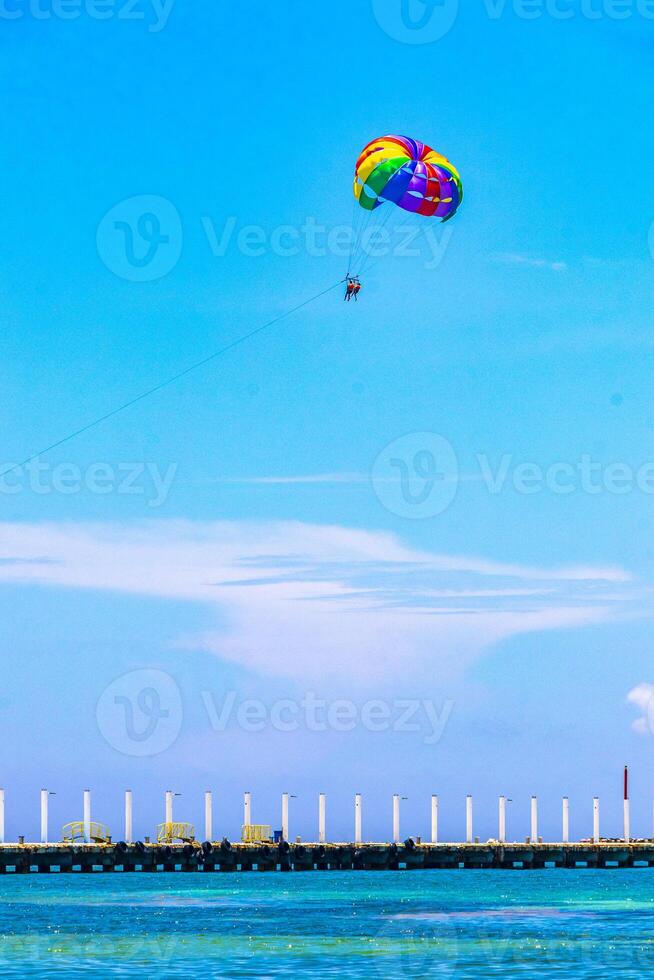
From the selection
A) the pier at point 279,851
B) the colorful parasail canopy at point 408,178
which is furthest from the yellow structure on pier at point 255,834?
the colorful parasail canopy at point 408,178

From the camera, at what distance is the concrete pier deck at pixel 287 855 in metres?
97.5

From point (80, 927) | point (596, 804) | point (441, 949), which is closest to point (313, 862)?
point (596, 804)

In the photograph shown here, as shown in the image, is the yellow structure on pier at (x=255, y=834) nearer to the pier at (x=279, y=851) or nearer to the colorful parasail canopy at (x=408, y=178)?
the pier at (x=279, y=851)

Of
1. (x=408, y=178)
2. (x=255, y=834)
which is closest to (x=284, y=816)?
(x=255, y=834)

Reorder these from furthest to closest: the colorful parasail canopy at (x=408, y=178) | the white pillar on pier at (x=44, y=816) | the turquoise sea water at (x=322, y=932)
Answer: the white pillar on pier at (x=44, y=816) < the colorful parasail canopy at (x=408, y=178) < the turquoise sea water at (x=322, y=932)

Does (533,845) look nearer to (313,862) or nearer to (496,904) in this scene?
(313,862)

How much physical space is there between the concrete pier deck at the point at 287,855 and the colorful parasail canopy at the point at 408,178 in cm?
5353

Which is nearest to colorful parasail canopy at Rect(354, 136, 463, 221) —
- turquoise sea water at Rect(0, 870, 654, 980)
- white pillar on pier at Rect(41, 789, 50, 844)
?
turquoise sea water at Rect(0, 870, 654, 980)

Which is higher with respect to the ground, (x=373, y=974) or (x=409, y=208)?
(x=409, y=208)

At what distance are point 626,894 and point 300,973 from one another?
156 ft

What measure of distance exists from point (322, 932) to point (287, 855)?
4447cm

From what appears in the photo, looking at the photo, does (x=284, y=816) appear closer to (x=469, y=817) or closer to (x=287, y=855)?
(x=287, y=855)

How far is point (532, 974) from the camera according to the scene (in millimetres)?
43625

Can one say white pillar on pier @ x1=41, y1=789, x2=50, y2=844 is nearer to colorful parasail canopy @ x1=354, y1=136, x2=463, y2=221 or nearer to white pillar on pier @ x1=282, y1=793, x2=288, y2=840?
white pillar on pier @ x1=282, y1=793, x2=288, y2=840
